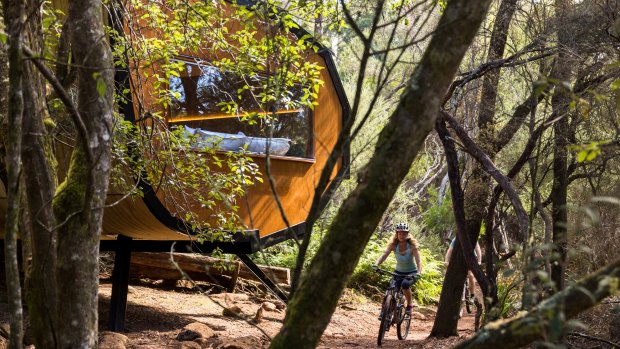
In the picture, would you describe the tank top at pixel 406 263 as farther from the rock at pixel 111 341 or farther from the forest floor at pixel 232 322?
the rock at pixel 111 341

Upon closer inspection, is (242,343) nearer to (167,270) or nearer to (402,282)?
(402,282)

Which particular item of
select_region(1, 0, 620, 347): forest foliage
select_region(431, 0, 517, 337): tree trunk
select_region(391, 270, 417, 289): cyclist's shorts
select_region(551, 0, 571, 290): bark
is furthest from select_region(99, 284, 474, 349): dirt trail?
select_region(551, 0, 571, 290): bark

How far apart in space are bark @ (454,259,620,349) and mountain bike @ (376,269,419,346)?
27.1 ft

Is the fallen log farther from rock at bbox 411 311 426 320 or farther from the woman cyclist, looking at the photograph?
the woman cyclist

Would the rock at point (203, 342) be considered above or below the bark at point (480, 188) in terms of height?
below

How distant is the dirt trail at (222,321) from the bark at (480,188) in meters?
0.39

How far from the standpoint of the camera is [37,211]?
4.41 m

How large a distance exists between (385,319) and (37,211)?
718cm

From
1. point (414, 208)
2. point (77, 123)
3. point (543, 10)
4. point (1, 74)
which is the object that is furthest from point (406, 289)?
point (414, 208)

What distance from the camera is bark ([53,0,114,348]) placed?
4242 mm

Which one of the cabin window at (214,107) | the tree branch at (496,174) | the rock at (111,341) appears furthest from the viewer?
the cabin window at (214,107)

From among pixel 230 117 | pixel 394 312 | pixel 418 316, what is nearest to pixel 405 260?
pixel 394 312

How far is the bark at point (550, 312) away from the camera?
2428mm

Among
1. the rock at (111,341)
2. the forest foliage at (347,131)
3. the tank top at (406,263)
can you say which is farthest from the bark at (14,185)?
the tank top at (406,263)
